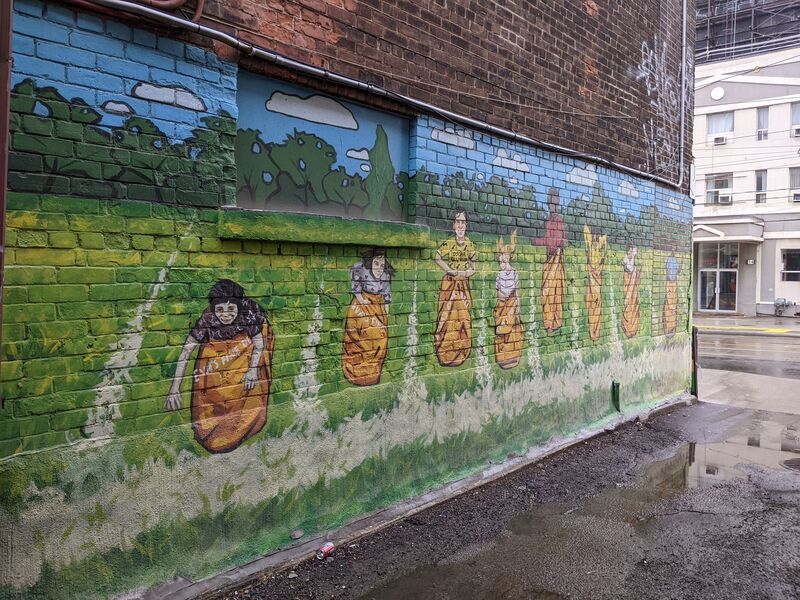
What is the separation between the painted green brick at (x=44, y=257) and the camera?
114 inches

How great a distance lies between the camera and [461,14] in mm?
5379

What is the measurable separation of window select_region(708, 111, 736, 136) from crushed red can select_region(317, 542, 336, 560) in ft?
98.1

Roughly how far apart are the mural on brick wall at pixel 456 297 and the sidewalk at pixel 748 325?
19.0 metres

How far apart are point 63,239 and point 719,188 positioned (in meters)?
30.7

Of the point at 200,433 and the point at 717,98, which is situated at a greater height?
the point at 717,98

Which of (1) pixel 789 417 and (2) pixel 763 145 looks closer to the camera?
(1) pixel 789 417

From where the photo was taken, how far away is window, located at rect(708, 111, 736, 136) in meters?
27.7

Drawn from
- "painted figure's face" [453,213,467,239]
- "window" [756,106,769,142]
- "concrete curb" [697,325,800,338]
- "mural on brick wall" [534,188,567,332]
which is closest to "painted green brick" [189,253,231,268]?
"painted figure's face" [453,213,467,239]

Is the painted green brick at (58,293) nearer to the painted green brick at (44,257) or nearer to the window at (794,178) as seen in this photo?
the painted green brick at (44,257)

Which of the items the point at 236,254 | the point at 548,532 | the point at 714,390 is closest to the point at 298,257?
the point at 236,254

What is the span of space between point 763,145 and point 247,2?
29.2 meters

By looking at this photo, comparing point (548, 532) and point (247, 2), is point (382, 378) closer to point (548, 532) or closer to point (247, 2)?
point (548, 532)

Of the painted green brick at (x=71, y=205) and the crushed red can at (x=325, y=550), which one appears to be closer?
the painted green brick at (x=71, y=205)

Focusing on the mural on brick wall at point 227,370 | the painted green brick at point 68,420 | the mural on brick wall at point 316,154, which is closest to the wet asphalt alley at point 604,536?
the mural on brick wall at point 227,370
